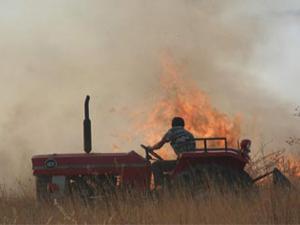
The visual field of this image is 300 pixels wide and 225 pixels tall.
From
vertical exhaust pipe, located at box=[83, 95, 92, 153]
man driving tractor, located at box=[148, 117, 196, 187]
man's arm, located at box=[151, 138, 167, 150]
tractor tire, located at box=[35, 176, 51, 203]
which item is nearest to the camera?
man's arm, located at box=[151, 138, 167, 150]

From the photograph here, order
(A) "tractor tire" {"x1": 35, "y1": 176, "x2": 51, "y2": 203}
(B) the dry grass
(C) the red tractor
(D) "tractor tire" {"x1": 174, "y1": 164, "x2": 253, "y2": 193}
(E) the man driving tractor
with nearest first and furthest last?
(B) the dry grass, (D) "tractor tire" {"x1": 174, "y1": 164, "x2": 253, "y2": 193}, (C) the red tractor, (E) the man driving tractor, (A) "tractor tire" {"x1": 35, "y1": 176, "x2": 51, "y2": 203}

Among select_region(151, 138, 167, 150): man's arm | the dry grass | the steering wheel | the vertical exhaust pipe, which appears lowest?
the dry grass

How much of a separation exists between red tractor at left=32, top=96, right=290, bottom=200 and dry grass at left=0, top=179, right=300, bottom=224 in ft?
1.27

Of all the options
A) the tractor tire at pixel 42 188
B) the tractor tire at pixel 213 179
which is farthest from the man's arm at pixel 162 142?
the tractor tire at pixel 42 188

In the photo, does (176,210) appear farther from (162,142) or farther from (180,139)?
(180,139)

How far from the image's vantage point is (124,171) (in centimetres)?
1066

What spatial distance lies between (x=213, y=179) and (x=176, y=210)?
159 centimetres

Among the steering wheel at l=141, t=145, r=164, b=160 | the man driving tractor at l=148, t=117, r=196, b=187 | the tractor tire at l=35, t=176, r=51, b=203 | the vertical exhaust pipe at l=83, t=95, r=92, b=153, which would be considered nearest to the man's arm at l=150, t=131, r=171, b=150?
the man driving tractor at l=148, t=117, r=196, b=187

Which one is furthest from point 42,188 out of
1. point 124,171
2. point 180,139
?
point 180,139

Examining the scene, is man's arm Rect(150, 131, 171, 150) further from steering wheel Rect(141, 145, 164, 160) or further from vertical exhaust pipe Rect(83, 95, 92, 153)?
vertical exhaust pipe Rect(83, 95, 92, 153)

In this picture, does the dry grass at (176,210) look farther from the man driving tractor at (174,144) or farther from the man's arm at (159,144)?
the man's arm at (159,144)

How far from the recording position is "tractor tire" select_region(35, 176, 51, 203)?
1052 centimetres

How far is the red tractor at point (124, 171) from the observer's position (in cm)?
1016

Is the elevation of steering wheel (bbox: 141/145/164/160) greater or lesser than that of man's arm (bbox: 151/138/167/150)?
lesser
